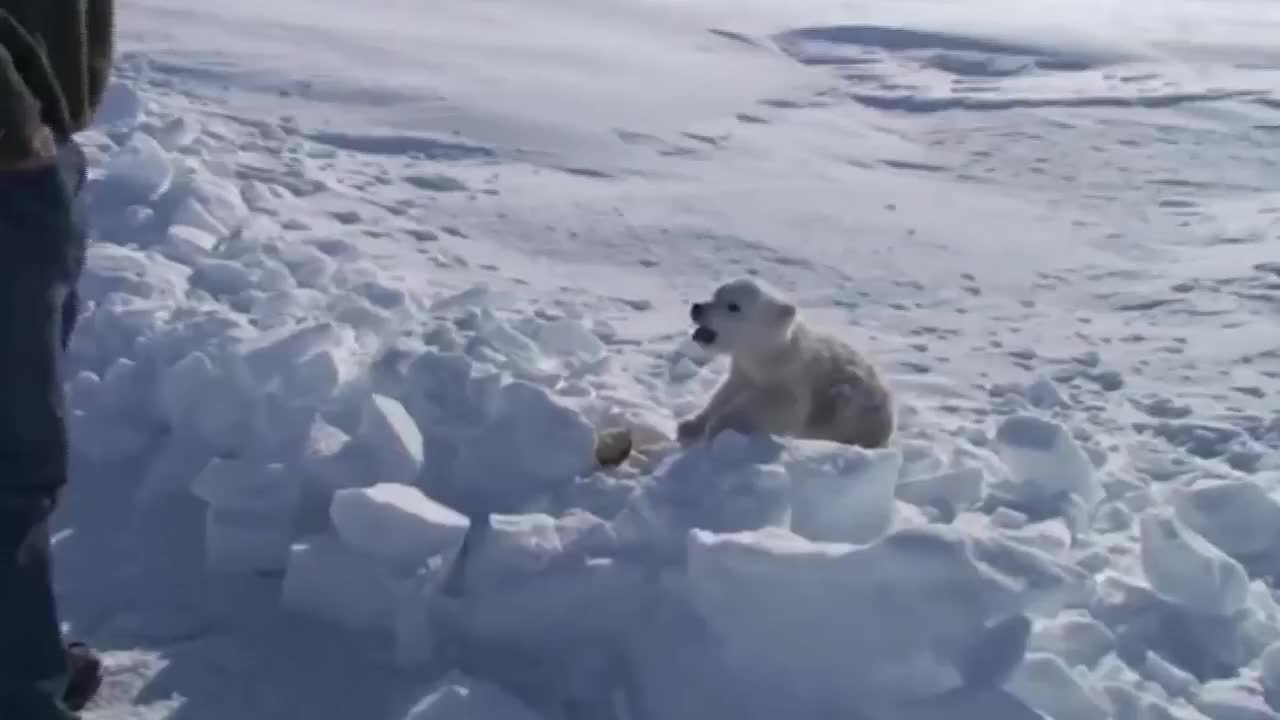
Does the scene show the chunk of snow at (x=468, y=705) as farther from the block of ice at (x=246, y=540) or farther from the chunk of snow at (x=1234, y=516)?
the chunk of snow at (x=1234, y=516)

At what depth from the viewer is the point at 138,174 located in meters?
6.24

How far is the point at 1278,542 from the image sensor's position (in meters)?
3.74

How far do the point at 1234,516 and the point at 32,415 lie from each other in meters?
3.06

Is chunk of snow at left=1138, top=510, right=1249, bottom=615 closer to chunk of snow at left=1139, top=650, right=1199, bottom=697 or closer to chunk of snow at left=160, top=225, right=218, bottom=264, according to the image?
chunk of snow at left=1139, top=650, right=1199, bottom=697

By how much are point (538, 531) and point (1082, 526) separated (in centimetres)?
158

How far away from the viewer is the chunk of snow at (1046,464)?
3.87m

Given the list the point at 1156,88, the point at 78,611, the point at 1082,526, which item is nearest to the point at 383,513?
the point at 78,611

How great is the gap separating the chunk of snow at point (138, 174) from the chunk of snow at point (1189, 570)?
14.9ft

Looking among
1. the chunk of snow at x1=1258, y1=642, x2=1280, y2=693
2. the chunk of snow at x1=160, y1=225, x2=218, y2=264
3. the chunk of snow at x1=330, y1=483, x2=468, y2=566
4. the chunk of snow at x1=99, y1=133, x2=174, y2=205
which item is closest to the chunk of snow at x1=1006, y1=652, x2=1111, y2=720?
the chunk of snow at x1=1258, y1=642, x2=1280, y2=693

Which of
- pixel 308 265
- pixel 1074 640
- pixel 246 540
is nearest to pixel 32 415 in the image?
pixel 246 540

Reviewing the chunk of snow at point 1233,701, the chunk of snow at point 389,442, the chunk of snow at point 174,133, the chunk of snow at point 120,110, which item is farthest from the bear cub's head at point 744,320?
the chunk of snow at point 120,110

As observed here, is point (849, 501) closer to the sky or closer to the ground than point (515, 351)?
closer to the sky

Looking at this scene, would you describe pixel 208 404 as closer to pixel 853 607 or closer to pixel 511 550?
pixel 511 550

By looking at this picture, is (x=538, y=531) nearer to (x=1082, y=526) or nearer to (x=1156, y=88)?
(x=1082, y=526)
